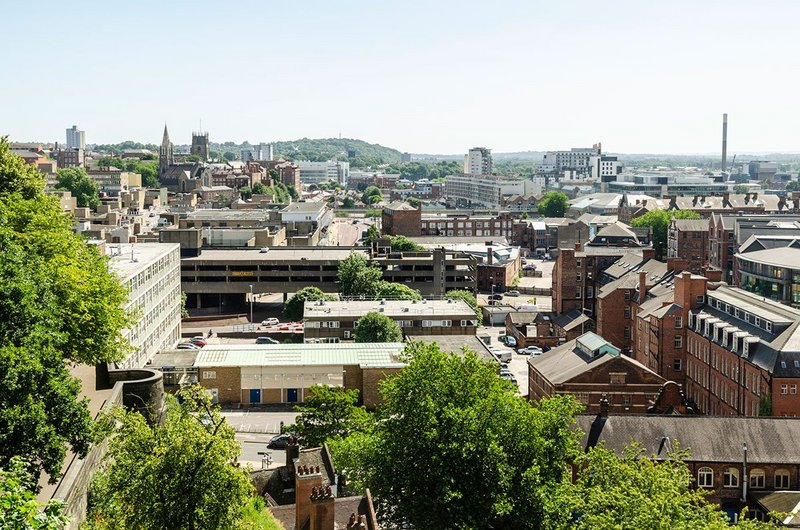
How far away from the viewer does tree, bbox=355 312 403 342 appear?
7494 cm

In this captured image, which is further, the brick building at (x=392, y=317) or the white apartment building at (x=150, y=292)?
the brick building at (x=392, y=317)

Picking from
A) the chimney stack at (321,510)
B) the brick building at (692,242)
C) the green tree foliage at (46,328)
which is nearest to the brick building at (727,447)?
the chimney stack at (321,510)

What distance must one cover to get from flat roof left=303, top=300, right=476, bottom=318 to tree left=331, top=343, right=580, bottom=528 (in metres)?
44.9

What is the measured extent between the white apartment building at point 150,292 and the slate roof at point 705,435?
32885 millimetres

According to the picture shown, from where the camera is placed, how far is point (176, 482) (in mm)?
21344

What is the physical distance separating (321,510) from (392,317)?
177 feet

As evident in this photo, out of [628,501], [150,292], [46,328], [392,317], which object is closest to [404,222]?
[392,317]

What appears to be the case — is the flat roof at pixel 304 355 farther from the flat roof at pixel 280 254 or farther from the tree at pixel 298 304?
the flat roof at pixel 280 254

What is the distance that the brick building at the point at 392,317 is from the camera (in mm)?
79812

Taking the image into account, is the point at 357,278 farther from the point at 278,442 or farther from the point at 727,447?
the point at 727,447

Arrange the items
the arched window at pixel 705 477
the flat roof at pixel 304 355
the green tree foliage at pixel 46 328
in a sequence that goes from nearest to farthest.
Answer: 1. the green tree foliage at pixel 46 328
2. the arched window at pixel 705 477
3. the flat roof at pixel 304 355

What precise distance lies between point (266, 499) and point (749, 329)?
115 feet

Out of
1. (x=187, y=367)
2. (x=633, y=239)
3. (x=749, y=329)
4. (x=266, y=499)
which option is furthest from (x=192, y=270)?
(x=266, y=499)

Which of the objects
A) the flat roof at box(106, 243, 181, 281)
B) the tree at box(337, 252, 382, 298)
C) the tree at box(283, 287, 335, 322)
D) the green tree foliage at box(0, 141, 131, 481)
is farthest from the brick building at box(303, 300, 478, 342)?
the green tree foliage at box(0, 141, 131, 481)
